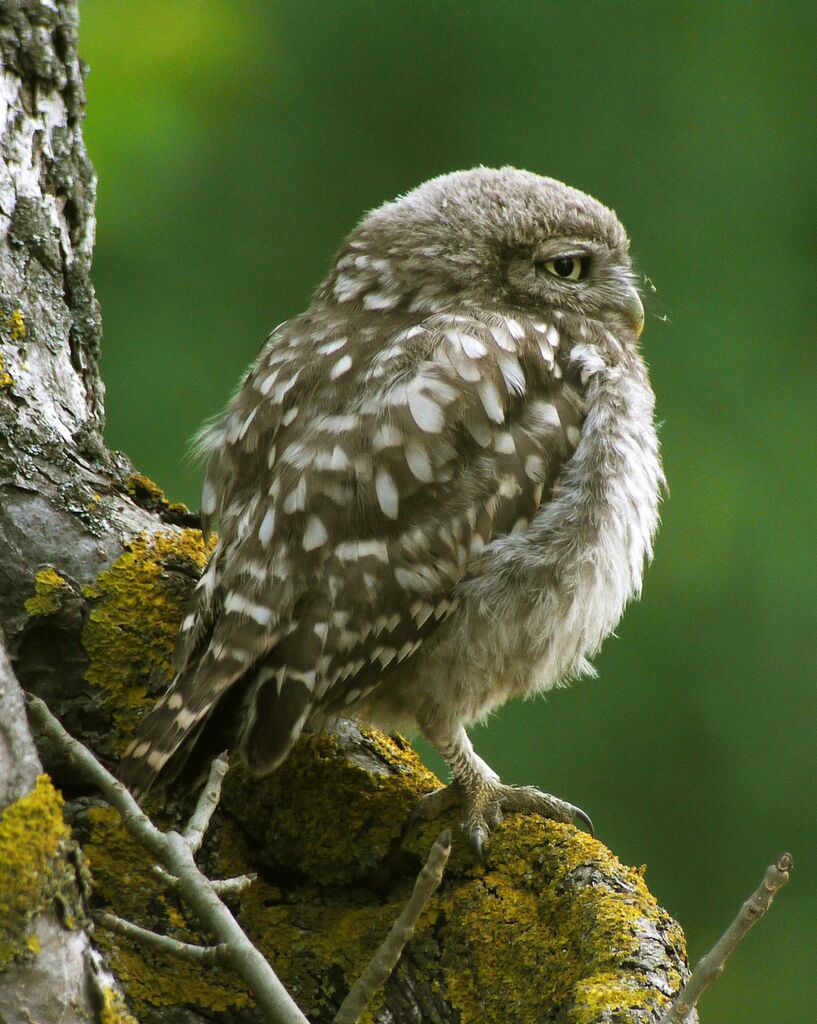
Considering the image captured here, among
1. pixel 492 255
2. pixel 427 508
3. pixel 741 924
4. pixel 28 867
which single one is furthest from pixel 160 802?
pixel 492 255

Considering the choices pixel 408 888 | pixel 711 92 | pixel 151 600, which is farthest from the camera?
pixel 711 92

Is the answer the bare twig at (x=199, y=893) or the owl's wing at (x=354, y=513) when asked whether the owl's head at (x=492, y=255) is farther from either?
the bare twig at (x=199, y=893)

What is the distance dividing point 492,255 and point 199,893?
1.65 metres

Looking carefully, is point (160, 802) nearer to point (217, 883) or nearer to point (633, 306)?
point (217, 883)

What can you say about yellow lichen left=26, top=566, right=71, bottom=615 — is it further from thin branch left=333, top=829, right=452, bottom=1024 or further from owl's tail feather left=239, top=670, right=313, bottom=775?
thin branch left=333, top=829, right=452, bottom=1024

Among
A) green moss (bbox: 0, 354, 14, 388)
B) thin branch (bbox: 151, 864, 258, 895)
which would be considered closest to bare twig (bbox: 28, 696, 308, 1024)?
thin branch (bbox: 151, 864, 258, 895)

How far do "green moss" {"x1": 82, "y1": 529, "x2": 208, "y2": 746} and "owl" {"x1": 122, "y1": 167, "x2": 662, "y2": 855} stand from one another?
0.39ft

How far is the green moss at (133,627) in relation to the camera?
7.37 feet

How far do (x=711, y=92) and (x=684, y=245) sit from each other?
653 mm

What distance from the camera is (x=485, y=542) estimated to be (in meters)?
2.29

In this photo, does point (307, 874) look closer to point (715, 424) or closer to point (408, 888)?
point (408, 888)

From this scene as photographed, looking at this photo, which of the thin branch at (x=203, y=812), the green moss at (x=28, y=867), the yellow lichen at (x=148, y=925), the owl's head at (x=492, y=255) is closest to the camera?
the green moss at (x=28, y=867)

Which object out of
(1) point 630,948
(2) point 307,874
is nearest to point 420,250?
(2) point 307,874

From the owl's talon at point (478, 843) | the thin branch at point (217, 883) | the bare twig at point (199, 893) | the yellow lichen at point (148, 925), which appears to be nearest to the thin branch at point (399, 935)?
the bare twig at point (199, 893)
